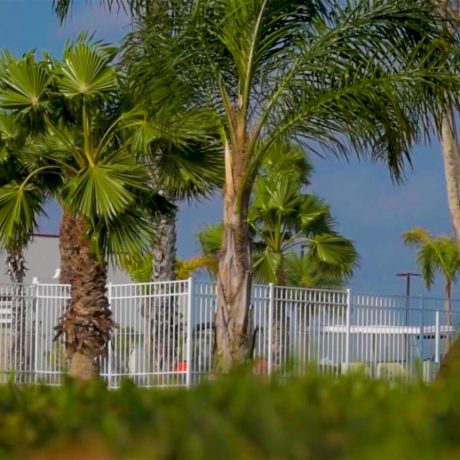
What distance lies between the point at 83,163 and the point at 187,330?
296 centimetres

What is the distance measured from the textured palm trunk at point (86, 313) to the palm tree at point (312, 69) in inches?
160

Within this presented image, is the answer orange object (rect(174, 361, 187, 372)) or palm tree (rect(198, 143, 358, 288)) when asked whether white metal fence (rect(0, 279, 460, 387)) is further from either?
palm tree (rect(198, 143, 358, 288))

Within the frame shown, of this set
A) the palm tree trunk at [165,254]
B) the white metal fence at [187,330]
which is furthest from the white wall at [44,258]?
the white metal fence at [187,330]

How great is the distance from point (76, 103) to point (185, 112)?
358cm

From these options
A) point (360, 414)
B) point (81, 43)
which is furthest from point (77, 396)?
point (81, 43)

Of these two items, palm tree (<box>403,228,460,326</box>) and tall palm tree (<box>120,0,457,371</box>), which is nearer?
tall palm tree (<box>120,0,457,371</box>)

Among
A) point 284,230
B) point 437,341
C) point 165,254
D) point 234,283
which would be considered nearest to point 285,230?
point 284,230

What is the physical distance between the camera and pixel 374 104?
46.0 feet

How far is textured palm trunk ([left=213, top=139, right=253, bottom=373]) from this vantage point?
43.3 feet

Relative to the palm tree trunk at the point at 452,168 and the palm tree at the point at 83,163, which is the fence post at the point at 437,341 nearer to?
the palm tree trunk at the point at 452,168

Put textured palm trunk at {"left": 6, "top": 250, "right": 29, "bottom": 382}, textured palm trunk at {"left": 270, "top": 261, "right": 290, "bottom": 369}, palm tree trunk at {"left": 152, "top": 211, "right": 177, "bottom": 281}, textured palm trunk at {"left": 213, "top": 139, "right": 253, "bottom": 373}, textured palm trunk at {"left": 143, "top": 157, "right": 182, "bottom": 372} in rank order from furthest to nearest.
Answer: palm tree trunk at {"left": 152, "top": 211, "right": 177, "bottom": 281} → textured palm trunk at {"left": 6, "top": 250, "right": 29, "bottom": 382} → textured palm trunk at {"left": 143, "top": 157, "right": 182, "bottom": 372} → textured palm trunk at {"left": 270, "top": 261, "right": 290, "bottom": 369} → textured palm trunk at {"left": 213, "top": 139, "right": 253, "bottom": 373}

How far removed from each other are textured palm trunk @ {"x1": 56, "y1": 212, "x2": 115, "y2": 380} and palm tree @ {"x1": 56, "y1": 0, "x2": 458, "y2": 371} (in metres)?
4.06

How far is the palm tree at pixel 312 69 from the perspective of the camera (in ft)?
46.0

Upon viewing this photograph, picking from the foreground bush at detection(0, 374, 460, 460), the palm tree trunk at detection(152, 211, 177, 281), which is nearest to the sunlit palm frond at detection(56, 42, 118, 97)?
the palm tree trunk at detection(152, 211, 177, 281)
